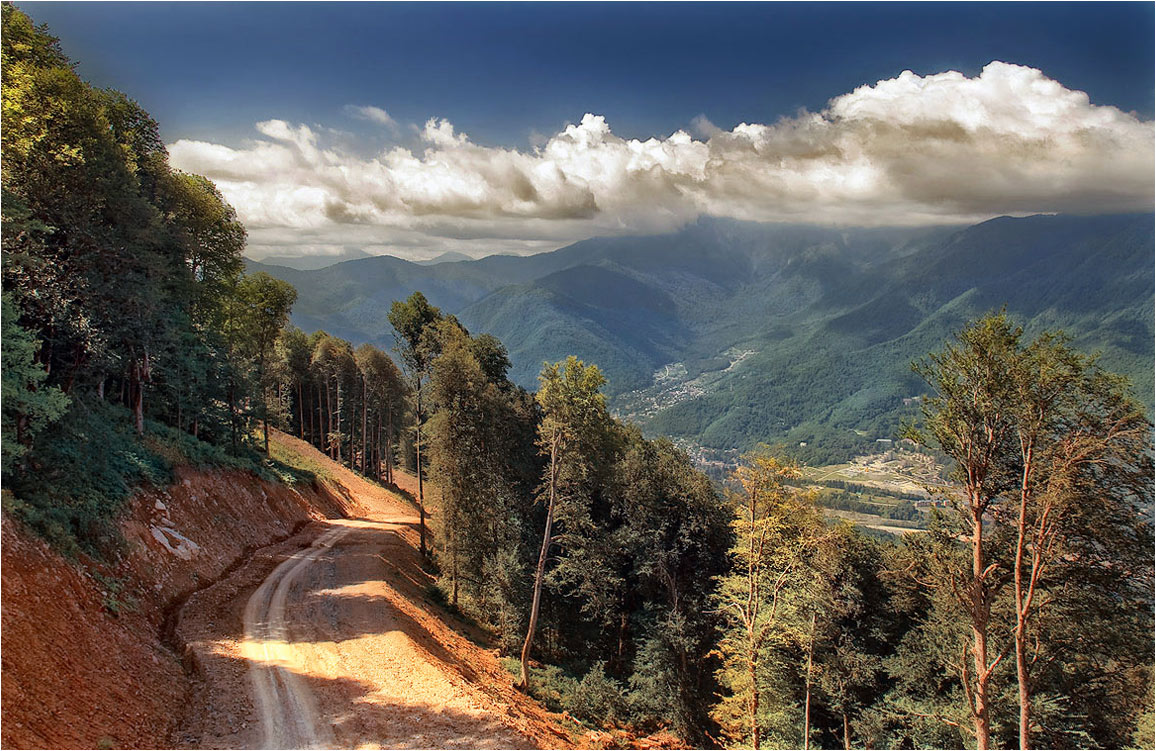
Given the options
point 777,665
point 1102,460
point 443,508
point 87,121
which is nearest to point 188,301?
point 87,121

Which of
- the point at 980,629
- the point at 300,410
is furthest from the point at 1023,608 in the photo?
the point at 300,410

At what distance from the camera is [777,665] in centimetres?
2100

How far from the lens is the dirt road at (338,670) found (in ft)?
42.0

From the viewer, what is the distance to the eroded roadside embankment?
10078mm

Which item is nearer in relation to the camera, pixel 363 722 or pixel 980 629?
pixel 363 722

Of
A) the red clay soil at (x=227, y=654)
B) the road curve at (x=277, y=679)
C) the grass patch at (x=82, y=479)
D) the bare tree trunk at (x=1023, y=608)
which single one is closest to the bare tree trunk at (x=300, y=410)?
the red clay soil at (x=227, y=654)

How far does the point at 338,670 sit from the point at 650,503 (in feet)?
52.6

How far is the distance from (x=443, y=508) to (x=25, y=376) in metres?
16.1

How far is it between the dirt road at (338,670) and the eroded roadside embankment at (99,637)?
800 mm

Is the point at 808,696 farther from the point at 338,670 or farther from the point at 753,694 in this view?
the point at 338,670

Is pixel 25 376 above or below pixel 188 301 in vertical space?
below

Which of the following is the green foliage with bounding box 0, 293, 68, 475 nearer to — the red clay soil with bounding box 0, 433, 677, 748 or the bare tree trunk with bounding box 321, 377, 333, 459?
the red clay soil with bounding box 0, 433, 677, 748

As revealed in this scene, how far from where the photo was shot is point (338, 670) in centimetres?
1557

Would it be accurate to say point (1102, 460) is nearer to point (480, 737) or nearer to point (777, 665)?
point (777, 665)
